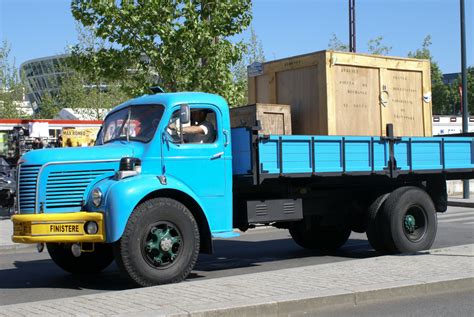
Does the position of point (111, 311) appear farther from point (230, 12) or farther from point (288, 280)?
point (230, 12)

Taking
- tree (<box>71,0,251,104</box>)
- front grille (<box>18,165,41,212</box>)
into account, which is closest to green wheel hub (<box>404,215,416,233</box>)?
front grille (<box>18,165,41,212</box>)

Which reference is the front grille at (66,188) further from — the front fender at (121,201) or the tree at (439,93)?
the tree at (439,93)

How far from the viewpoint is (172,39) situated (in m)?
17.3

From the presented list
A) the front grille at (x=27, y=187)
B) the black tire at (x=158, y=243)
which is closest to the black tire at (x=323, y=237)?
the black tire at (x=158, y=243)

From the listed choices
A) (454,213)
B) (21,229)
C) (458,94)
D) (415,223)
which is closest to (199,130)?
(21,229)

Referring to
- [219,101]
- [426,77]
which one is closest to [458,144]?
[426,77]

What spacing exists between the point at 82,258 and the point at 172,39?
28.9 ft

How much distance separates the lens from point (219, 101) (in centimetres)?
953

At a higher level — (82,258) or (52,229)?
(52,229)

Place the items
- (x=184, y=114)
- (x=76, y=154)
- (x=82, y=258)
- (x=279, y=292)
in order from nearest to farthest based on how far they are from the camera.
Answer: (x=279, y=292), (x=76, y=154), (x=184, y=114), (x=82, y=258)

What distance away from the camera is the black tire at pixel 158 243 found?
8.12 metres

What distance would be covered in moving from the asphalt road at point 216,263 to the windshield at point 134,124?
77.1 inches

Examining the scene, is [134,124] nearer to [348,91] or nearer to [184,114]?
[184,114]

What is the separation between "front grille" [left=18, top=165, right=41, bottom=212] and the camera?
27.4 ft
